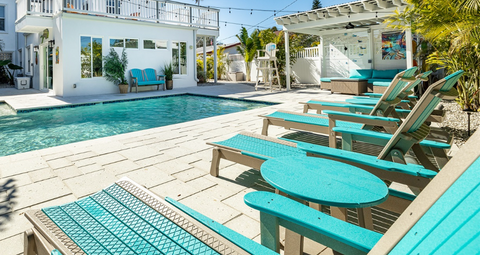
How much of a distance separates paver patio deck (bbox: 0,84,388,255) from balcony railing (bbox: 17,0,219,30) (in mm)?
9224

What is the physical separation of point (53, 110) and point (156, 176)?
7.13m


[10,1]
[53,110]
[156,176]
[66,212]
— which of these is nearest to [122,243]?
[66,212]

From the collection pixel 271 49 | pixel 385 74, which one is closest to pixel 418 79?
pixel 385 74

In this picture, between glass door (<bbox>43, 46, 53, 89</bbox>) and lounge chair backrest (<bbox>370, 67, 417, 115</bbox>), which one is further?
glass door (<bbox>43, 46, 53, 89</bbox>)

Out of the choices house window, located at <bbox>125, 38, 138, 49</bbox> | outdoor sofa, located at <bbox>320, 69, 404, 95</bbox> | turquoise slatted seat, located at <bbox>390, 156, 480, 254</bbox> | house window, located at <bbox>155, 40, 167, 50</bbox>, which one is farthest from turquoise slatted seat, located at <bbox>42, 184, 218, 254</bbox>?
house window, located at <bbox>155, 40, 167, 50</bbox>

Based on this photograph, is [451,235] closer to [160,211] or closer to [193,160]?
[160,211]

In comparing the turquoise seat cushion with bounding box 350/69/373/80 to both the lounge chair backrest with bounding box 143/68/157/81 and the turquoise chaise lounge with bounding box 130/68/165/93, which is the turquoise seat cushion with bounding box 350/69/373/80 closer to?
the turquoise chaise lounge with bounding box 130/68/165/93

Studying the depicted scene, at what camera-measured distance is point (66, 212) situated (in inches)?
60.6

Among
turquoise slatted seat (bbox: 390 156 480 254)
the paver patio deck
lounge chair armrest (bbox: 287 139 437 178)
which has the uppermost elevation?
turquoise slatted seat (bbox: 390 156 480 254)

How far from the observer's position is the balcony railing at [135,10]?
11.3 metres

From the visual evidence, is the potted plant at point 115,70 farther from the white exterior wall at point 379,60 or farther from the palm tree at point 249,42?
the white exterior wall at point 379,60

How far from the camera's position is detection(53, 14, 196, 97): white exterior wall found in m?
11.1

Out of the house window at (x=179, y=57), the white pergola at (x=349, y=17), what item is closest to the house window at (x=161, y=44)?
the house window at (x=179, y=57)

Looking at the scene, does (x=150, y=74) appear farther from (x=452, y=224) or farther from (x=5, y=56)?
(x=452, y=224)
